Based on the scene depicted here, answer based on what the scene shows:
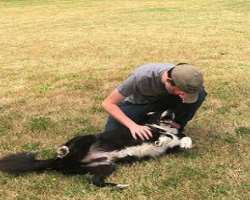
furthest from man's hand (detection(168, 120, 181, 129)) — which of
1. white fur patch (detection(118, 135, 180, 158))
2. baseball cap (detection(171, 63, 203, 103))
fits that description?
baseball cap (detection(171, 63, 203, 103))

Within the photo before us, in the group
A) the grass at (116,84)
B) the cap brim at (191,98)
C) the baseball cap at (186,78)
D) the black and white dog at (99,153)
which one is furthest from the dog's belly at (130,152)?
the baseball cap at (186,78)

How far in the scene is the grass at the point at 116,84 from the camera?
444 cm

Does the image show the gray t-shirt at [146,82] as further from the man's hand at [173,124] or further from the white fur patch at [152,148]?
the white fur patch at [152,148]

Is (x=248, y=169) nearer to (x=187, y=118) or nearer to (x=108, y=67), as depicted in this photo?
(x=187, y=118)

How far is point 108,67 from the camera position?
9398mm

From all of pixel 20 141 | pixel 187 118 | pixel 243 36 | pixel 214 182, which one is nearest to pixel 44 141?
pixel 20 141

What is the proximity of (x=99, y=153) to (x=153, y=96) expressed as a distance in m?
0.83

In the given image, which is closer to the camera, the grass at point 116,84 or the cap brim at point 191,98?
the grass at point 116,84

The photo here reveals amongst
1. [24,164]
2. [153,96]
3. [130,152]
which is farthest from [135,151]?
[24,164]

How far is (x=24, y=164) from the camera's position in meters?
4.66

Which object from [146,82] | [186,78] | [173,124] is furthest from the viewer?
[173,124]

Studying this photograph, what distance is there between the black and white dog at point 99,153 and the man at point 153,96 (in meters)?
0.12

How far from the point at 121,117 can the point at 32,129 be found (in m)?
1.45

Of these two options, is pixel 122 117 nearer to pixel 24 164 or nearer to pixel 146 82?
pixel 146 82
